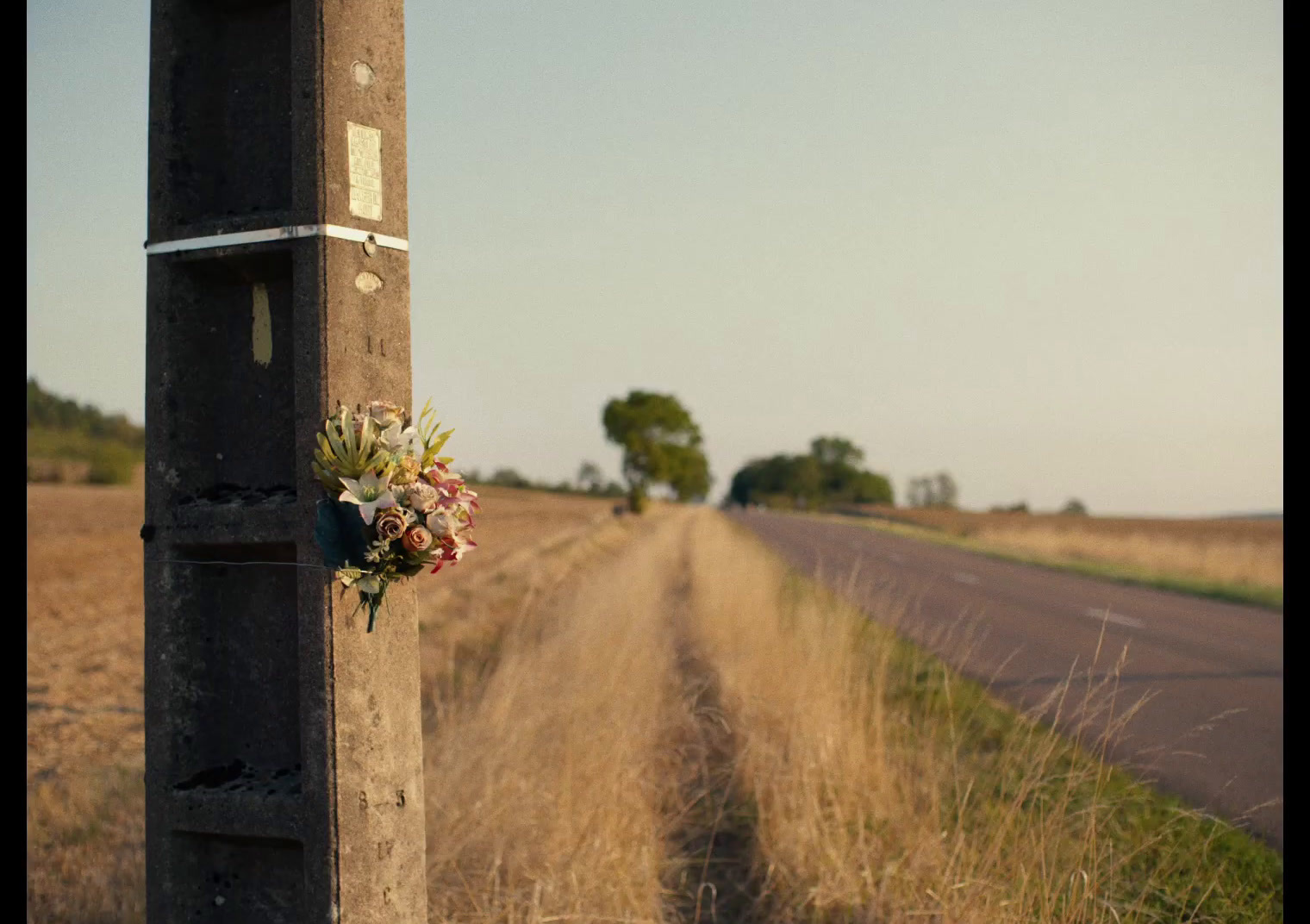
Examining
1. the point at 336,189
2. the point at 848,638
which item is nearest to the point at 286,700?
the point at 336,189

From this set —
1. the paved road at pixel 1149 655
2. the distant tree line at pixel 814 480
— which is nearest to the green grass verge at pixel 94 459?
the paved road at pixel 1149 655

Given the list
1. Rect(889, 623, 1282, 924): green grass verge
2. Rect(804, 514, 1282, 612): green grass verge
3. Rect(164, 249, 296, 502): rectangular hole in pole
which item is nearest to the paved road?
Rect(889, 623, 1282, 924): green grass verge

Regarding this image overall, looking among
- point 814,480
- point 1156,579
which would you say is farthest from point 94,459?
point 814,480

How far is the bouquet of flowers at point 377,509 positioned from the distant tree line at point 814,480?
5786 inches

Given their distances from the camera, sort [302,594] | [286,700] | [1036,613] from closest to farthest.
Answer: [302,594] → [286,700] → [1036,613]

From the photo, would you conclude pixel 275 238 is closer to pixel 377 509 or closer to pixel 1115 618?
pixel 377 509

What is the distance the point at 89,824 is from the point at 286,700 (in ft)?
9.95

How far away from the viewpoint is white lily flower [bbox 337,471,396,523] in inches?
113

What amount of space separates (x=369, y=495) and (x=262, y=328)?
0.77m

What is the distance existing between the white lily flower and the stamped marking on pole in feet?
2.13

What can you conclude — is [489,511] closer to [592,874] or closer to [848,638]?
[848,638]

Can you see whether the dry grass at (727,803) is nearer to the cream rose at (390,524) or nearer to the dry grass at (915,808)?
the dry grass at (915,808)

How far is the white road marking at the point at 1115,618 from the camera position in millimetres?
14555

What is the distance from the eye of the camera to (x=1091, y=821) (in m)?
3.54
